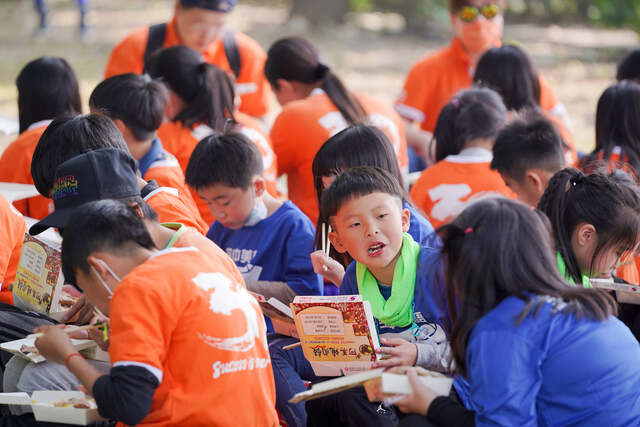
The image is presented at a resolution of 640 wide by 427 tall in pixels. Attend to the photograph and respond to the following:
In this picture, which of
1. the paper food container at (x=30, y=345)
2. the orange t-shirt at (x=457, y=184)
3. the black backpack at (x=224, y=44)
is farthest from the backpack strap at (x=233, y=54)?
the paper food container at (x=30, y=345)

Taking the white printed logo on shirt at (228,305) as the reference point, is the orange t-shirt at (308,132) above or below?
below

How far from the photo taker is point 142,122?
3.58 meters

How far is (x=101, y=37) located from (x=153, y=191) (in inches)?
410

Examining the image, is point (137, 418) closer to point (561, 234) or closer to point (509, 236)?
point (509, 236)

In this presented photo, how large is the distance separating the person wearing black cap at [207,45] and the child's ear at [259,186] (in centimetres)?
215

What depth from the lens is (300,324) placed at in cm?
260

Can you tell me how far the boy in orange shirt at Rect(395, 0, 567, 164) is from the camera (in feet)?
17.6

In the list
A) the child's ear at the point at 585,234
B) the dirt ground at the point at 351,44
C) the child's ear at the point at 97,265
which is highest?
the child's ear at the point at 97,265

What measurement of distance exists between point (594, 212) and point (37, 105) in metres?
2.67

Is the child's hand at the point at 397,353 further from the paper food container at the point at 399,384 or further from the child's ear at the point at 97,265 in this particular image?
the child's ear at the point at 97,265

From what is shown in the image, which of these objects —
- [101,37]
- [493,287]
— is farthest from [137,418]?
[101,37]

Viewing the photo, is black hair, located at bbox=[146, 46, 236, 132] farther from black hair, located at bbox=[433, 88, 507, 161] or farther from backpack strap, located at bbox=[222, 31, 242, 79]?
backpack strap, located at bbox=[222, 31, 242, 79]

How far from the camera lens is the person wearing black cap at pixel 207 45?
512 centimetres

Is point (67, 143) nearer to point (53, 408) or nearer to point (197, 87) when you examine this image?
point (53, 408)
